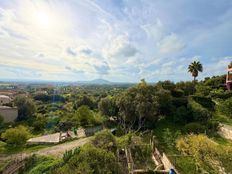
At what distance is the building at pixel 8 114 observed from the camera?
3791cm

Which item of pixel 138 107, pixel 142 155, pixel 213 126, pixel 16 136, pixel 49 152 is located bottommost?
pixel 49 152

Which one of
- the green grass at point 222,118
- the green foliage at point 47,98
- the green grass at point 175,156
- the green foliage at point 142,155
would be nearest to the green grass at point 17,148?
the green foliage at point 142,155

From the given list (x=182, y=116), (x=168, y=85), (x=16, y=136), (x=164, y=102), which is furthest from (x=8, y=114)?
(x=182, y=116)

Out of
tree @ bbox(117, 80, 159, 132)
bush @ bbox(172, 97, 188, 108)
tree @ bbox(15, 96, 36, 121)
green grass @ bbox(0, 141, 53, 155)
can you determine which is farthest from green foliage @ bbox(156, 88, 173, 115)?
tree @ bbox(15, 96, 36, 121)

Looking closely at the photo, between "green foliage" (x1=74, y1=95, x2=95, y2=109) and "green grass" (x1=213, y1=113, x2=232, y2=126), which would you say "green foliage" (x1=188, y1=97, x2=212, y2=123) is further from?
"green foliage" (x1=74, y1=95, x2=95, y2=109)

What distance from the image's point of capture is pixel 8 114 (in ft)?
127

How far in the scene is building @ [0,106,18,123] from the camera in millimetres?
37906

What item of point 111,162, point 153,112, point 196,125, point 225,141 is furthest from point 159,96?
point 111,162

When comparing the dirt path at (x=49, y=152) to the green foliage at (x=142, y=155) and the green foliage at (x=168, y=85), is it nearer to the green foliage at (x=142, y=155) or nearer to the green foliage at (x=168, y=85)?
the green foliage at (x=142, y=155)

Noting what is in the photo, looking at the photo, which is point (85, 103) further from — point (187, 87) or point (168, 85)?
point (187, 87)

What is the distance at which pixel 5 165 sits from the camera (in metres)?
18.0

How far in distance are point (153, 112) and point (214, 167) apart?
42.3ft

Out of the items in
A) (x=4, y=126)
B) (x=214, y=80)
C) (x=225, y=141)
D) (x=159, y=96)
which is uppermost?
(x=214, y=80)

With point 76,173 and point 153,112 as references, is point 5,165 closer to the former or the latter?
point 76,173
